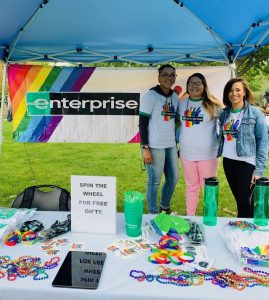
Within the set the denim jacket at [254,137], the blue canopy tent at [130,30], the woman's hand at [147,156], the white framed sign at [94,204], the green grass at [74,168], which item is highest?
the blue canopy tent at [130,30]

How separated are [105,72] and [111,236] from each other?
2.93 metres

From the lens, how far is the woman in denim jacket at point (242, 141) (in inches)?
88.1

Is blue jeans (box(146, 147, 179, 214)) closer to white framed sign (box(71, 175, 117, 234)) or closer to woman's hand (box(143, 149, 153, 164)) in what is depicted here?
woman's hand (box(143, 149, 153, 164))

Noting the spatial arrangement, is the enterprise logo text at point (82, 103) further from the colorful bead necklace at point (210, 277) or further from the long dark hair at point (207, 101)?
the colorful bead necklace at point (210, 277)

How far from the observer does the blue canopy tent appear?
2416 millimetres

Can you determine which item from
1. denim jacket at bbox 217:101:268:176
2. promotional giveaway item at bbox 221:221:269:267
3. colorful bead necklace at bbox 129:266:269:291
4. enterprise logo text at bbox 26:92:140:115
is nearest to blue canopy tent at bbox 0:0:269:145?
enterprise logo text at bbox 26:92:140:115

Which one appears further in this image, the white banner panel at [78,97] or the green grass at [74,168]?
the green grass at [74,168]

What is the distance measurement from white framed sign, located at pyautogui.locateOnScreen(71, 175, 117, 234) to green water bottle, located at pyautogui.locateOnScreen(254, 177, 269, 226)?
2.08ft

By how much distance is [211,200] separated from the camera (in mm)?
1414

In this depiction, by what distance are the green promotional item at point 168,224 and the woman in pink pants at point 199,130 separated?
4.16 feet

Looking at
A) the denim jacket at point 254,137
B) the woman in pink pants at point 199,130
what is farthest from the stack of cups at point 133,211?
the woman in pink pants at point 199,130

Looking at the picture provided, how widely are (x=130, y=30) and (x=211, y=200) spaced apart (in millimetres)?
2096

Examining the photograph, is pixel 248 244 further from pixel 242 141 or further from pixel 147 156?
pixel 147 156

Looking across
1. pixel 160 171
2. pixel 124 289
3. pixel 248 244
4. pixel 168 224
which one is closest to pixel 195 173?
pixel 160 171
